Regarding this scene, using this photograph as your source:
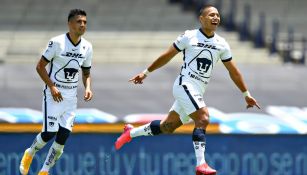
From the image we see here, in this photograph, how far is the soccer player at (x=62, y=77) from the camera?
459 inches

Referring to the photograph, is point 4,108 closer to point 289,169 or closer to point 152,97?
point 152,97

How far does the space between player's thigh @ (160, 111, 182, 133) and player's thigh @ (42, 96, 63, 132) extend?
49.9 inches

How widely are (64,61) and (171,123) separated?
A: 1.51 meters

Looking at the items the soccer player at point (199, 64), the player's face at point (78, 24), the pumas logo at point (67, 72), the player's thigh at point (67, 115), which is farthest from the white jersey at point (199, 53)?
the player's thigh at point (67, 115)

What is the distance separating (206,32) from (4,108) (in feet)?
13.7

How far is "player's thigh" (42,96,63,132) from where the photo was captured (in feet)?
39.0

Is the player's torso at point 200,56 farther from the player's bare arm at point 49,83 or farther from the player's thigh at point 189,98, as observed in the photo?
the player's bare arm at point 49,83

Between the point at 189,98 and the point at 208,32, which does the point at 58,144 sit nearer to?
the point at 189,98

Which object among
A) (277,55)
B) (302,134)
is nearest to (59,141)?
(302,134)

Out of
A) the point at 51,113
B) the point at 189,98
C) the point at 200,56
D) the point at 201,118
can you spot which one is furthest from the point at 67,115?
the point at 200,56

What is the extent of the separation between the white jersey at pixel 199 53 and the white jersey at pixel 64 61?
46.7 inches

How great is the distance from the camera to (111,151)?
14.3 metres

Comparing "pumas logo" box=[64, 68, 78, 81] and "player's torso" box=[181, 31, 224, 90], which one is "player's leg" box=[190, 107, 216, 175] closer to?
"player's torso" box=[181, 31, 224, 90]

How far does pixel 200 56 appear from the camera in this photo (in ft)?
37.8
